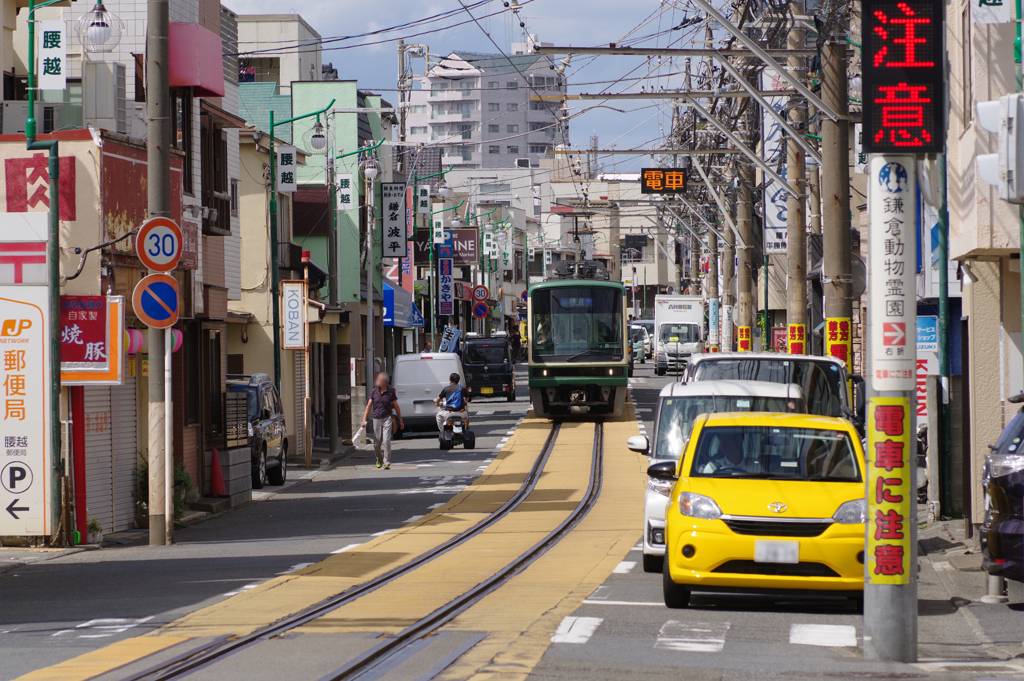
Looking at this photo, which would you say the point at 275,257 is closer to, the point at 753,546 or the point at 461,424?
the point at 461,424

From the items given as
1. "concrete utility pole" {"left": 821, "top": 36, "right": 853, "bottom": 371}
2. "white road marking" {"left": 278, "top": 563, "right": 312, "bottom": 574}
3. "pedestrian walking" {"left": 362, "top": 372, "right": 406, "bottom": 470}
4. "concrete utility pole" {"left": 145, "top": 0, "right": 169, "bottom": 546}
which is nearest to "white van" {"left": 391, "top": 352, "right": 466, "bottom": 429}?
"pedestrian walking" {"left": 362, "top": 372, "right": 406, "bottom": 470}

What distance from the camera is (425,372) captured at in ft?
110

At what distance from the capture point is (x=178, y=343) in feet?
62.6

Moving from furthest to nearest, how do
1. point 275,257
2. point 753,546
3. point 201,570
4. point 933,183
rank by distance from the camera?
point 275,257
point 201,570
point 753,546
point 933,183

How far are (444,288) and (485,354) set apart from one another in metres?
17.4

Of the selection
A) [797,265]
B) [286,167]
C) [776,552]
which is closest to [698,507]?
[776,552]

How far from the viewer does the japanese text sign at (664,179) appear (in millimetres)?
45438

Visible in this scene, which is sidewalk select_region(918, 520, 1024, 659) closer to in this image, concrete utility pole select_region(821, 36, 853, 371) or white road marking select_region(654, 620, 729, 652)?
white road marking select_region(654, 620, 729, 652)

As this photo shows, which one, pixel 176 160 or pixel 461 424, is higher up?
pixel 176 160

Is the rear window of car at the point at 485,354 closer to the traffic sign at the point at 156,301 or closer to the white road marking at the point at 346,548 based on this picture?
the traffic sign at the point at 156,301

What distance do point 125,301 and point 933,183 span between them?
11.4 metres

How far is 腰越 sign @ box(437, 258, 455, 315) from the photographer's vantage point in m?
63.6

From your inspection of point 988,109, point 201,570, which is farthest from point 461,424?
point 988,109

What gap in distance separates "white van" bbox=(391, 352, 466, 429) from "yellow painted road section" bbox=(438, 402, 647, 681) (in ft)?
42.6
